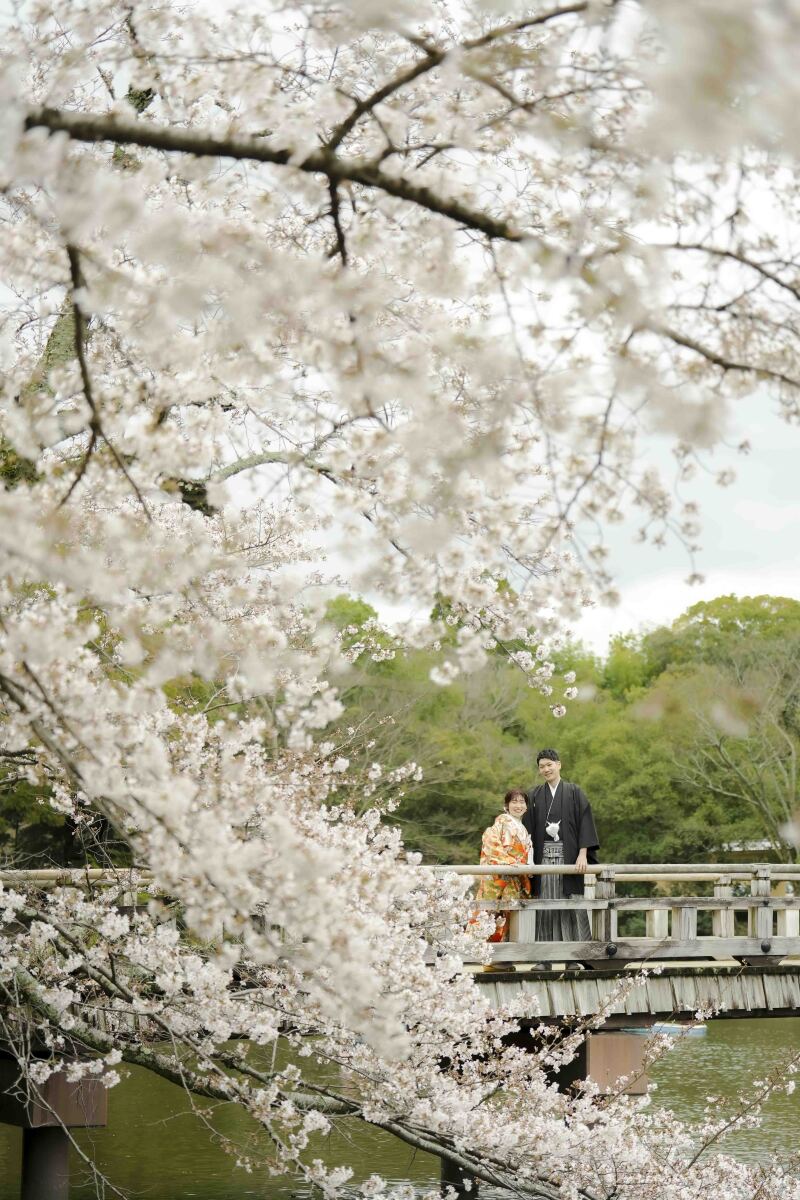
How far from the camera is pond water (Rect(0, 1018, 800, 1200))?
461 inches

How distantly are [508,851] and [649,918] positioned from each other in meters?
1.61

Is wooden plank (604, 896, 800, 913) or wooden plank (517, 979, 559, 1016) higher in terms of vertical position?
wooden plank (604, 896, 800, 913)

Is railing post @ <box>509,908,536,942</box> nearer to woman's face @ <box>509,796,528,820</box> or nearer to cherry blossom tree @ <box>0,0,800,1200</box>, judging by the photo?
woman's face @ <box>509,796,528,820</box>

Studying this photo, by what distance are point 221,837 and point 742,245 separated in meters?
1.91

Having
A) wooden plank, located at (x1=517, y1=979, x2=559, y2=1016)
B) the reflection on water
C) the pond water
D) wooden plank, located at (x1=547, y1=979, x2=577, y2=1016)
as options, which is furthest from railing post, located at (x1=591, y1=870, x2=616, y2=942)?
the pond water

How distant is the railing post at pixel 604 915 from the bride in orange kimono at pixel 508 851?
52 centimetres

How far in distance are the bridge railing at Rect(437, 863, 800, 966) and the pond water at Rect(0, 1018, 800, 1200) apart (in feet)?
3.48

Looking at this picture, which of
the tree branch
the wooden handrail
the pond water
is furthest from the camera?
the pond water

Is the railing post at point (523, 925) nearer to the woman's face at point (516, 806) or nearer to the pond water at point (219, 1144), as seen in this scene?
the woman's face at point (516, 806)

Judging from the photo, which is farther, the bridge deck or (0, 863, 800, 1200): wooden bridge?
the bridge deck

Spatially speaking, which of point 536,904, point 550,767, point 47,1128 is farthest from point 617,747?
point 47,1128

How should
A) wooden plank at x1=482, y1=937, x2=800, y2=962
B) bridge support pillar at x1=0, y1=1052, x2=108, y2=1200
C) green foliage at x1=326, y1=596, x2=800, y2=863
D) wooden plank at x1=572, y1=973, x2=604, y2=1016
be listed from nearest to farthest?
bridge support pillar at x1=0, y1=1052, x2=108, y2=1200
wooden plank at x1=482, y1=937, x2=800, y2=962
wooden plank at x1=572, y1=973, x2=604, y2=1016
green foliage at x1=326, y1=596, x2=800, y2=863

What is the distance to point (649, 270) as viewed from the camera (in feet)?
10.8

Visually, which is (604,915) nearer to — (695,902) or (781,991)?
(695,902)
